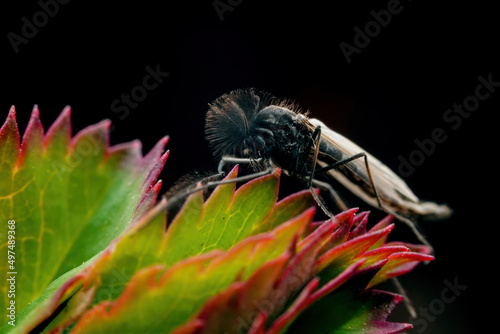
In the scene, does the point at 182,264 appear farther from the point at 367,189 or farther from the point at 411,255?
the point at 367,189

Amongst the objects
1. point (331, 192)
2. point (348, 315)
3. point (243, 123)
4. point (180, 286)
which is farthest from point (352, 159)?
point (180, 286)

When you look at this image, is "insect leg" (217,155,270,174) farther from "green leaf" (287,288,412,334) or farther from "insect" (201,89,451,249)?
"green leaf" (287,288,412,334)

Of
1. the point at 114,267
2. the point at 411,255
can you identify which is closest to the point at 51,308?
the point at 114,267

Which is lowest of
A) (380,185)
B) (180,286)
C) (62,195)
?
(380,185)

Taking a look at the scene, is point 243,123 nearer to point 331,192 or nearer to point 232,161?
point 232,161

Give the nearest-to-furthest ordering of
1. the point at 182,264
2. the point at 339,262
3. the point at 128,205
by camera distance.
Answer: the point at 182,264
the point at 339,262
the point at 128,205

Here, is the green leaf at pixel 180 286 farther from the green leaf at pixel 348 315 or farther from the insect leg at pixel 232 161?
the insect leg at pixel 232 161

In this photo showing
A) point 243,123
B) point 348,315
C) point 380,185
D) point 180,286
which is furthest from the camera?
point 380,185

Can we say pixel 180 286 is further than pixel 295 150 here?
No
